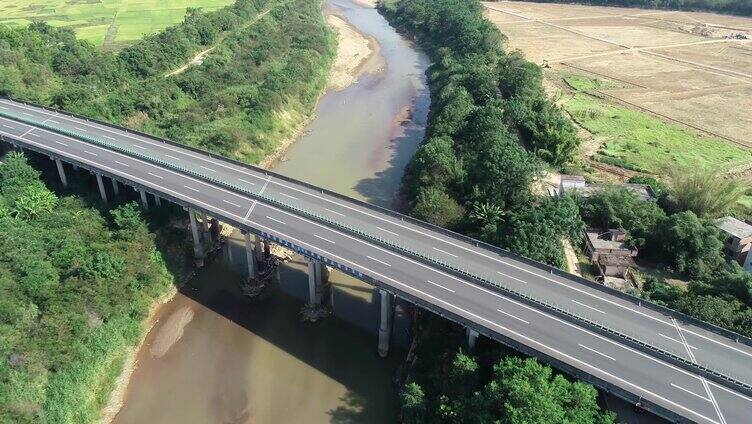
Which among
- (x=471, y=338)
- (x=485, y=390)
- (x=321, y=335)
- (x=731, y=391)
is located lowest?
(x=321, y=335)

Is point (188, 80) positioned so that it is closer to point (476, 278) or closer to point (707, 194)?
point (476, 278)

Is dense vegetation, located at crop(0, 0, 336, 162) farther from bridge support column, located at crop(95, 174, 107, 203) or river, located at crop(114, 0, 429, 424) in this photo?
river, located at crop(114, 0, 429, 424)

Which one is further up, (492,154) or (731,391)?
(492,154)

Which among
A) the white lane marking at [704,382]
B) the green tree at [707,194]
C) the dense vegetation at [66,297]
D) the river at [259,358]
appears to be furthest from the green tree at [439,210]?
the dense vegetation at [66,297]

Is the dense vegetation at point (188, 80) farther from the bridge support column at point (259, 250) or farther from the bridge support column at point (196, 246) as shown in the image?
the bridge support column at point (259, 250)

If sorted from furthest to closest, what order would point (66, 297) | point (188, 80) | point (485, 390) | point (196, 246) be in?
1. point (188, 80)
2. point (196, 246)
3. point (66, 297)
4. point (485, 390)

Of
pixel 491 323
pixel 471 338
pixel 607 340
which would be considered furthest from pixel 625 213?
pixel 471 338

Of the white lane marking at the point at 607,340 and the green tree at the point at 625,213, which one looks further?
the green tree at the point at 625,213
